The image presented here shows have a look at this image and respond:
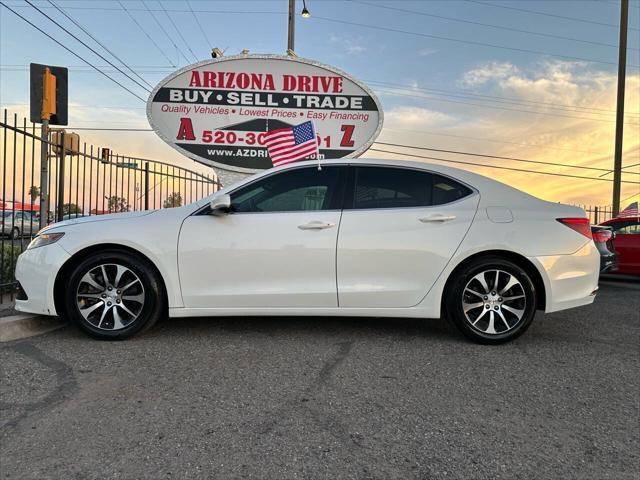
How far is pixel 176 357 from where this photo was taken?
362 centimetres

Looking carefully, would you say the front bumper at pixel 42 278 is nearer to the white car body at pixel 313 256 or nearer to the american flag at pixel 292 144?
the white car body at pixel 313 256

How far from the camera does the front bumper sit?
4.00 metres

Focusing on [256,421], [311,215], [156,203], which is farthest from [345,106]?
[256,421]

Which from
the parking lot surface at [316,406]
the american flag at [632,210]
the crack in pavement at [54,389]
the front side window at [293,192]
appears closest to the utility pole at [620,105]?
the american flag at [632,210]

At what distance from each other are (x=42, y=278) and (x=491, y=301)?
393cm

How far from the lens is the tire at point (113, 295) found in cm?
397

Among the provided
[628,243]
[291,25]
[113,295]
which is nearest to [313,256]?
[113,295]

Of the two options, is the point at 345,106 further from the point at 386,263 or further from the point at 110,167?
the point at 386,263

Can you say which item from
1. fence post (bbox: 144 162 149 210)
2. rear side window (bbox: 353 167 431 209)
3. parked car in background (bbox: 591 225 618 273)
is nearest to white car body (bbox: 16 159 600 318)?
rear side window (bbox: 353 167 431 209)

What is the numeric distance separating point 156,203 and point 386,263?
5793mm

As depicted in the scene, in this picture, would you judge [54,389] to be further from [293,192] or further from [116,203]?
[116,203]

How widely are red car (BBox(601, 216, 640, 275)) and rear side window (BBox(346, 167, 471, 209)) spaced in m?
6.75

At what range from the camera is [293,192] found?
13.9 ft

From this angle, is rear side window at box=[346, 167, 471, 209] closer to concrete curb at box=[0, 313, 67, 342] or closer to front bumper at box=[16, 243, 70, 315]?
front bumper at box=[16, 243, 70, 315]
